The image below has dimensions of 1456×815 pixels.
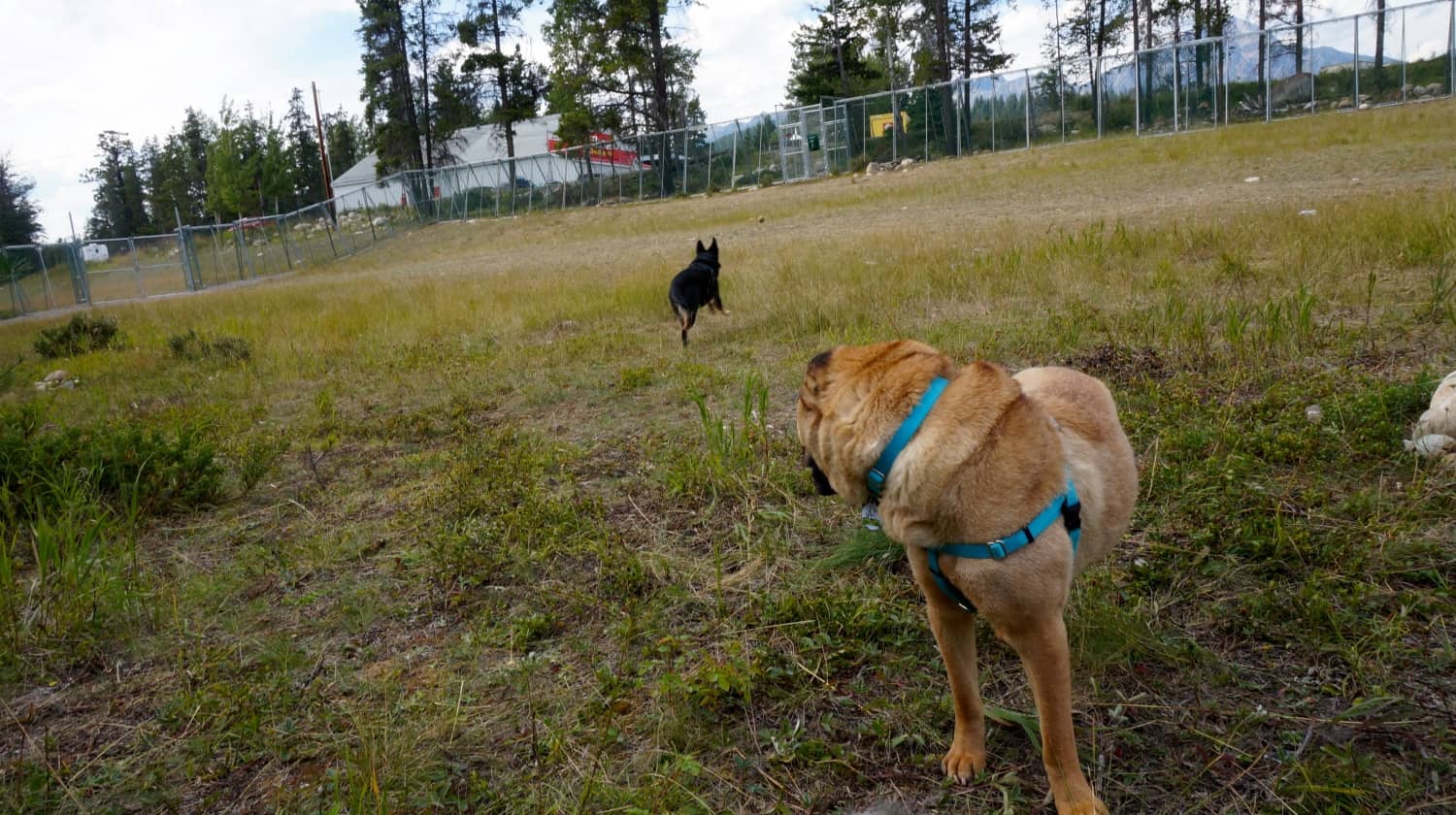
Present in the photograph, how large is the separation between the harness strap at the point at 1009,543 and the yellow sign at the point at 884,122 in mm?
34261

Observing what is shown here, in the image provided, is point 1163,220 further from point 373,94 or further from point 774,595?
point 373,94

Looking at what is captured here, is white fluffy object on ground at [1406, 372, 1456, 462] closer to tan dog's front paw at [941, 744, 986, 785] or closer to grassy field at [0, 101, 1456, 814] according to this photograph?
grassy field at [0, 101, 1456, 814]

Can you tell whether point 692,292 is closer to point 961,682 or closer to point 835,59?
point 961,682

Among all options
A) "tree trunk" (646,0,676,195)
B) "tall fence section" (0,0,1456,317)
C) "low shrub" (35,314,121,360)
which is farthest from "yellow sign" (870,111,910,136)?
"low shrub" (35,314,121,360)

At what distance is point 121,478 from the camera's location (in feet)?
14.7

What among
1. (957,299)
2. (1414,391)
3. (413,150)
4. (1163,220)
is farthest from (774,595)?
(413,150)

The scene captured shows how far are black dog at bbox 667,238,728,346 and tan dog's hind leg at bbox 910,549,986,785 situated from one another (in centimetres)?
580

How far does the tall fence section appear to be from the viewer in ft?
92.4

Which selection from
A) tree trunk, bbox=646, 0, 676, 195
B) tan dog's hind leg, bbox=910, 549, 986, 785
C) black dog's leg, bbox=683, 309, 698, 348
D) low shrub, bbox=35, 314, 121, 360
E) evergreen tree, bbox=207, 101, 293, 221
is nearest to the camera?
tan dog's hind leg, bbox=910, 549, 986, 785

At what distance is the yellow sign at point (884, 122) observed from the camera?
3356cm

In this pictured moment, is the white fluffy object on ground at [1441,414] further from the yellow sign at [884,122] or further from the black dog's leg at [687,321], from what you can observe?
the yellow sign at [884,122]

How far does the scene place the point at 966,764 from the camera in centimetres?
222

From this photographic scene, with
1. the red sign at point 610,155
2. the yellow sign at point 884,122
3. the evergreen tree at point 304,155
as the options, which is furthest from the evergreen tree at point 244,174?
the yellow sign at point 884,122

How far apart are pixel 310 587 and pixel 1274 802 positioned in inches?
142
